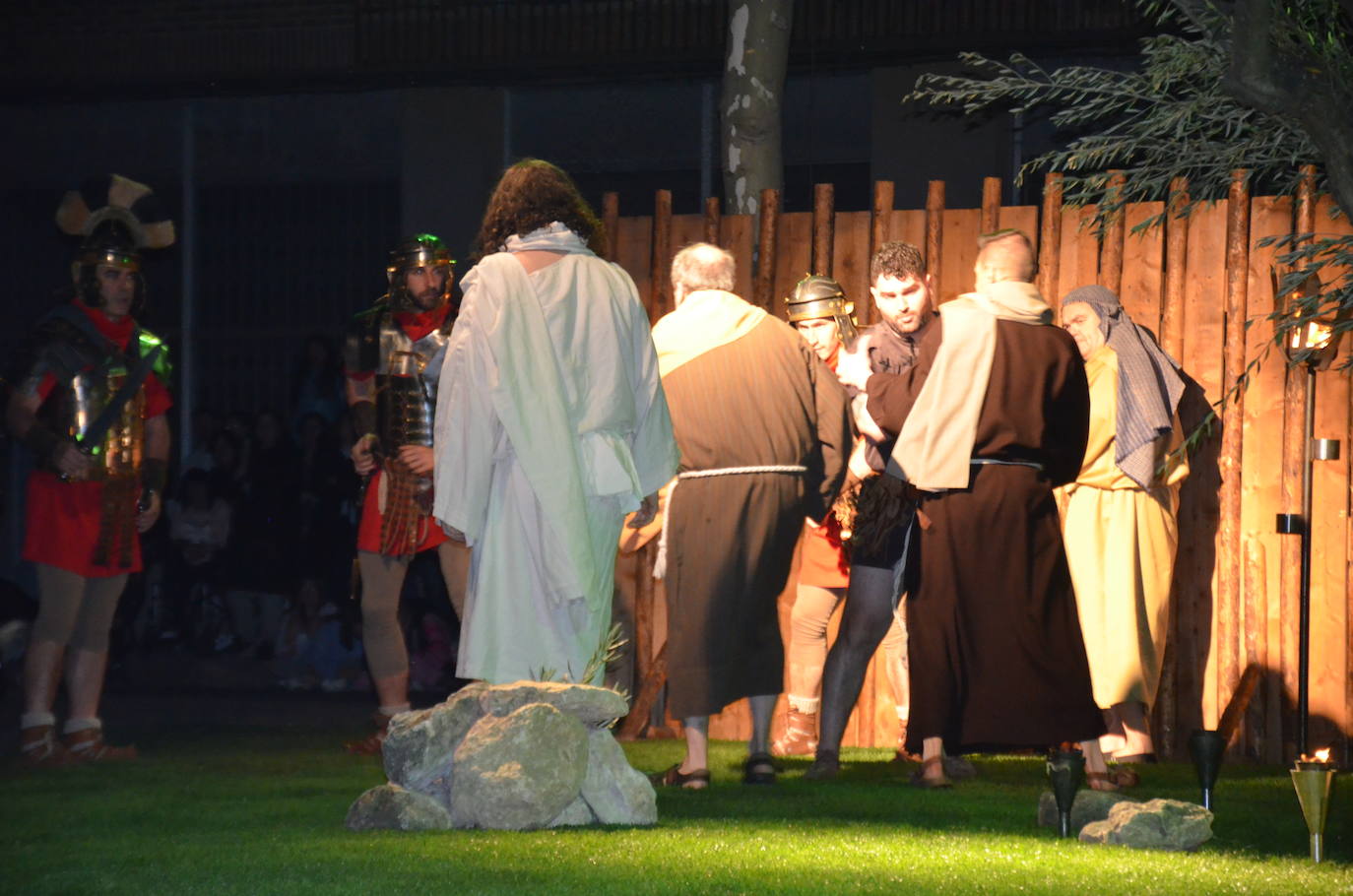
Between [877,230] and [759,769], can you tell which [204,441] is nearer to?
[877,230]

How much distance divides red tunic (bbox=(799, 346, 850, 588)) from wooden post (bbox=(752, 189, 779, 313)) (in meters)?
0.65

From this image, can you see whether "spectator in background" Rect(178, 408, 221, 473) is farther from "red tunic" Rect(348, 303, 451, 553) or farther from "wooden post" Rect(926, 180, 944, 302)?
"wooden post" Rect(926, 180, 944, 302)

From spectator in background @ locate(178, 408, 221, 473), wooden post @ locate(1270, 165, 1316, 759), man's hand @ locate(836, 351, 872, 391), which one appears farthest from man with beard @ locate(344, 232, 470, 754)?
spectator in background @ locate(178, 408, 221, 473)

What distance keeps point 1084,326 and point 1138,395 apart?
0.38m

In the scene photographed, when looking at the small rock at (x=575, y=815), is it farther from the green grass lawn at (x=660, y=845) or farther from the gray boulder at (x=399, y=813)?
the gray boulder at (x=399, y=813)

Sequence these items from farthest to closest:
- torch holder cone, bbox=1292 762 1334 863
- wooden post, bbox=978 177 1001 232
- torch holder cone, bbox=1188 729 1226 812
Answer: wooden post, bbox=978 177 1001 232 < torch holder cone, bbox=1188 729 1226 812 < torch holder cone, bbox=1292 762 1334 863

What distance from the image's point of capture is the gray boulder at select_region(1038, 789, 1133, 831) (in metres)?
5.55

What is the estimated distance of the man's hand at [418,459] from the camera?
7926 mm

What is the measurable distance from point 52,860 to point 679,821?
1837 millimetres

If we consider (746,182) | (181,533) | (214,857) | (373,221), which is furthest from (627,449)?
(373,221)

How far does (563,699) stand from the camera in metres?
5.39

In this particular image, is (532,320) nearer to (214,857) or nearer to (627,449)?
(627,449)

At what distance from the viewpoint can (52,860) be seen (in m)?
4.96

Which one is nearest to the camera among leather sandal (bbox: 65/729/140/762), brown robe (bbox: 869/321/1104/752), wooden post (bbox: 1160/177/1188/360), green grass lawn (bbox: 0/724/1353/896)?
green grass lawn (bbox: 0/724/1353/896)
